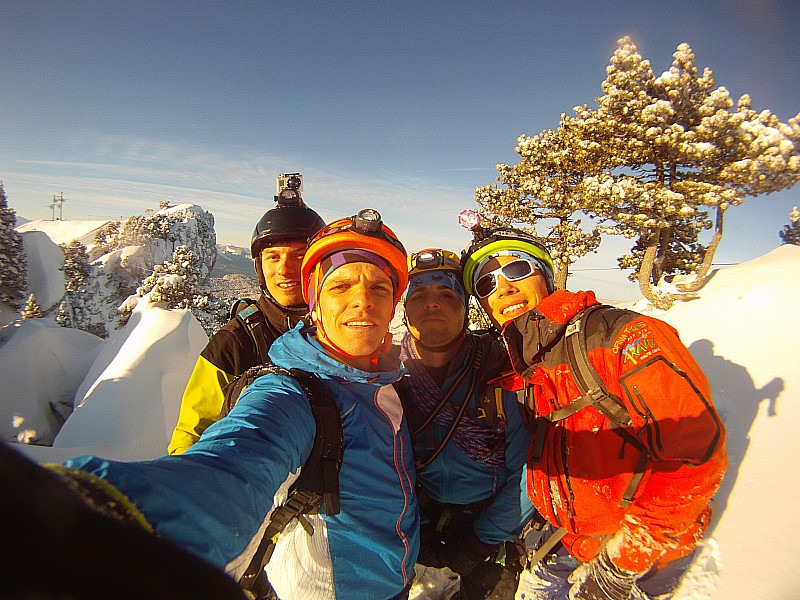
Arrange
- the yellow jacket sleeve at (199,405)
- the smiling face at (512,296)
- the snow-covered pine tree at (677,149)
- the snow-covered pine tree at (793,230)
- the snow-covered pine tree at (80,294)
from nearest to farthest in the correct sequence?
the yellow jacket sleeve at (199,405) < the smiling face at (512,296) < the snow-covered pine tree at (677,149) < the snow-covered pine tree at (793,230) < the snow-covered pine tree at (80,294)

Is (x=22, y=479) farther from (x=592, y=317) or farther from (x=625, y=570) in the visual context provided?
(x=625, y=570)

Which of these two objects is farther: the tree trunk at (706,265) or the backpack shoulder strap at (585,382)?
the tree trunk at (706,265)

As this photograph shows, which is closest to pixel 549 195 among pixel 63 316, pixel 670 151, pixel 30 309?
pixel 670 151

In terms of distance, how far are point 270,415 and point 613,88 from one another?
17.0 m

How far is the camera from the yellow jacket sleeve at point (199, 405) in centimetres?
272

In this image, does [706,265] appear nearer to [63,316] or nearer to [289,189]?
[289,189]

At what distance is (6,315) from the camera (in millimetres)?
21453

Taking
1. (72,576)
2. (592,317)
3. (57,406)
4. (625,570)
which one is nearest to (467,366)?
(592,317)

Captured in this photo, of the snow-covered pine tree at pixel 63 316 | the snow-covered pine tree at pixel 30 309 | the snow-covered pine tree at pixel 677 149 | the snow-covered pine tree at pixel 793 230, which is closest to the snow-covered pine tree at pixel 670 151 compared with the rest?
the snow-covered pine tree at pixel 677 149

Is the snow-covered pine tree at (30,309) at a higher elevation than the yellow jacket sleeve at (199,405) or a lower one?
lower

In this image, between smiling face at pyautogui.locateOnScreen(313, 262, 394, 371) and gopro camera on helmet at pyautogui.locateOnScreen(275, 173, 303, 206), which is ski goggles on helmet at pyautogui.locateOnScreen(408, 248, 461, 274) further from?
gopro camera on helmet at pyautogui.locateOnScreen(275, 173, 303, 206)

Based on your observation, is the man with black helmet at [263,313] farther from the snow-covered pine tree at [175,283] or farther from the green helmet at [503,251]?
the snow-covered pine tree at [175,283]

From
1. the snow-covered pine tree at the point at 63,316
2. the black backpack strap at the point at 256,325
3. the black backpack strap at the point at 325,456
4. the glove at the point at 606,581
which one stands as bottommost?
the snow-covered pine tree at the point at 63,316

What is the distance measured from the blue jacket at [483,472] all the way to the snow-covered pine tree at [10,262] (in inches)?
1141
